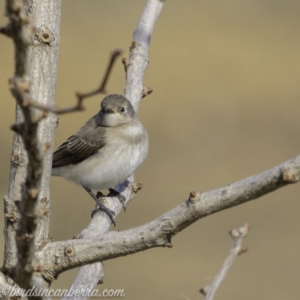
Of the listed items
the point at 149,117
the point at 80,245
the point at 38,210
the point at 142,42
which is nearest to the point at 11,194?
the point at 80,245

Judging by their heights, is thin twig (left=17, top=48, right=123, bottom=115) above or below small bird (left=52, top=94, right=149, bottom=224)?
below

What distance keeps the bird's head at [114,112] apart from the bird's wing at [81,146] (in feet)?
0.35

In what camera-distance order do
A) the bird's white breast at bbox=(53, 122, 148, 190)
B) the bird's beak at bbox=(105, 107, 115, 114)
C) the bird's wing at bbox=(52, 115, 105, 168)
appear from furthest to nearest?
the bird's wing at bbox=(52, 115, 105, 168) < the bird's beak at bbox=(105, 107, 115, 114) < the bird's white breast at bbox=(53, 122, 148, 190)

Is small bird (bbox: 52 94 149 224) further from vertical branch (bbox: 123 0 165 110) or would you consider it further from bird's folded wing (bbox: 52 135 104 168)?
vertical branch (bbox: 123 0 165 110)

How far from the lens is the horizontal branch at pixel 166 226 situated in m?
2.05

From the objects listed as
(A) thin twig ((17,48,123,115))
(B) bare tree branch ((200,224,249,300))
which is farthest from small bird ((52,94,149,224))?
(A) thin twig ((17,48,123,115))

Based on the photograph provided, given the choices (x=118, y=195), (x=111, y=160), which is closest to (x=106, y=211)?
(x=118, y=195)

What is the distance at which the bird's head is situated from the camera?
Answer: 222 inches

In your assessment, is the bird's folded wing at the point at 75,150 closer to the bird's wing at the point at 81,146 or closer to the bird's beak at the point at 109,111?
the bird's wing at the point at 81,146

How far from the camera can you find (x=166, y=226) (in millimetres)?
2230

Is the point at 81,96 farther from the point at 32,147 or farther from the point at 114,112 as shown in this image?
the point at 114,112

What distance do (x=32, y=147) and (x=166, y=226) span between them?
2.14 ft

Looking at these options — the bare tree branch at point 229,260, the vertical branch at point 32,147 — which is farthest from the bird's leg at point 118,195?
the bare tree branch at point 229,260

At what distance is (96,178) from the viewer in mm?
5805
